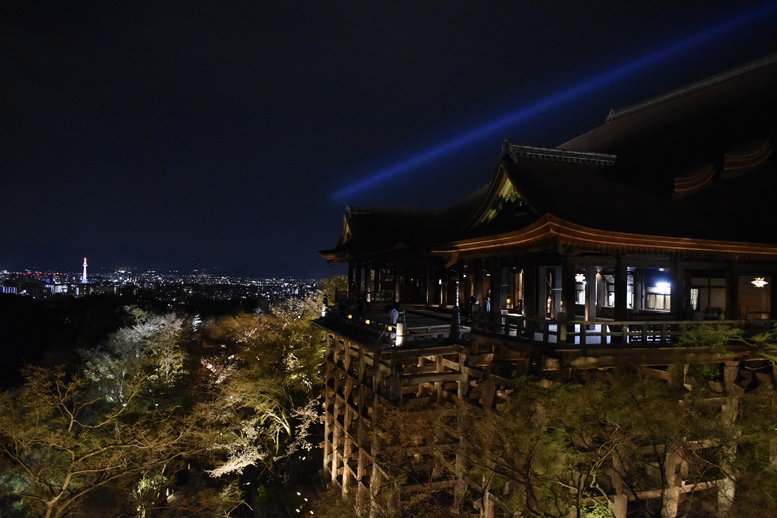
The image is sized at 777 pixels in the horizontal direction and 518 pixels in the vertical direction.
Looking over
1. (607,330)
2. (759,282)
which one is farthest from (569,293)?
(759,282)

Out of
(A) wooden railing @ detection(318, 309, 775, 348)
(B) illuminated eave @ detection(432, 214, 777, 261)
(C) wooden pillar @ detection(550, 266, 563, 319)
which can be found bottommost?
(A) wooden railing @ detection(318, 309, 775, 348)

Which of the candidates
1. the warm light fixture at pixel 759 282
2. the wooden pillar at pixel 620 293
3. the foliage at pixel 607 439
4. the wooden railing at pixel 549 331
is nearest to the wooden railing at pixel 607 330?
the wooden railing at pixel 549 331

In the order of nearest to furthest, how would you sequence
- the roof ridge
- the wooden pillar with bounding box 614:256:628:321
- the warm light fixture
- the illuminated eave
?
the illuminated eave, the wooden pillar with bounding box 614:256:628:321, the roof ridge, the warm light fixture

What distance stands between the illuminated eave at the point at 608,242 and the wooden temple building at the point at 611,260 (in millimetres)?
46

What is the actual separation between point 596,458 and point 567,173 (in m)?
8.18

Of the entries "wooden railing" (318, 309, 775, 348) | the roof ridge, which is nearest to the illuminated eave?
"wooden railing" (318, 309, 775, 348)

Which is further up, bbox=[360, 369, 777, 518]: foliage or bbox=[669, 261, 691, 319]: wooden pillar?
bbox=[669, 261, 691, 319]: wooden pillar

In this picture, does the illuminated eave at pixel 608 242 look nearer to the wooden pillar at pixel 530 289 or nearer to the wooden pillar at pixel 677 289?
the wooden pillar at pixel 677 289

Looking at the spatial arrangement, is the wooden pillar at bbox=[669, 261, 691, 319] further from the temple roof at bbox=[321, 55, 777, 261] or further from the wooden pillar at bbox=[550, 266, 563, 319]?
the wooden pillar at bbox=[550, 266, 563, 319]

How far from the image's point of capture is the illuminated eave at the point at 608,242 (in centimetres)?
1102

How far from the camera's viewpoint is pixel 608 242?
37.6 ft

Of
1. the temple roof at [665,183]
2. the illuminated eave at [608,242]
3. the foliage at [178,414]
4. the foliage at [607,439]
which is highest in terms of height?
the temple roof at [665,183]

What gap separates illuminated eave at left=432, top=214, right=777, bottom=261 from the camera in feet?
36.2

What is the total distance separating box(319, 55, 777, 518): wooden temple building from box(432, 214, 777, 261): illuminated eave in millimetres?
46
